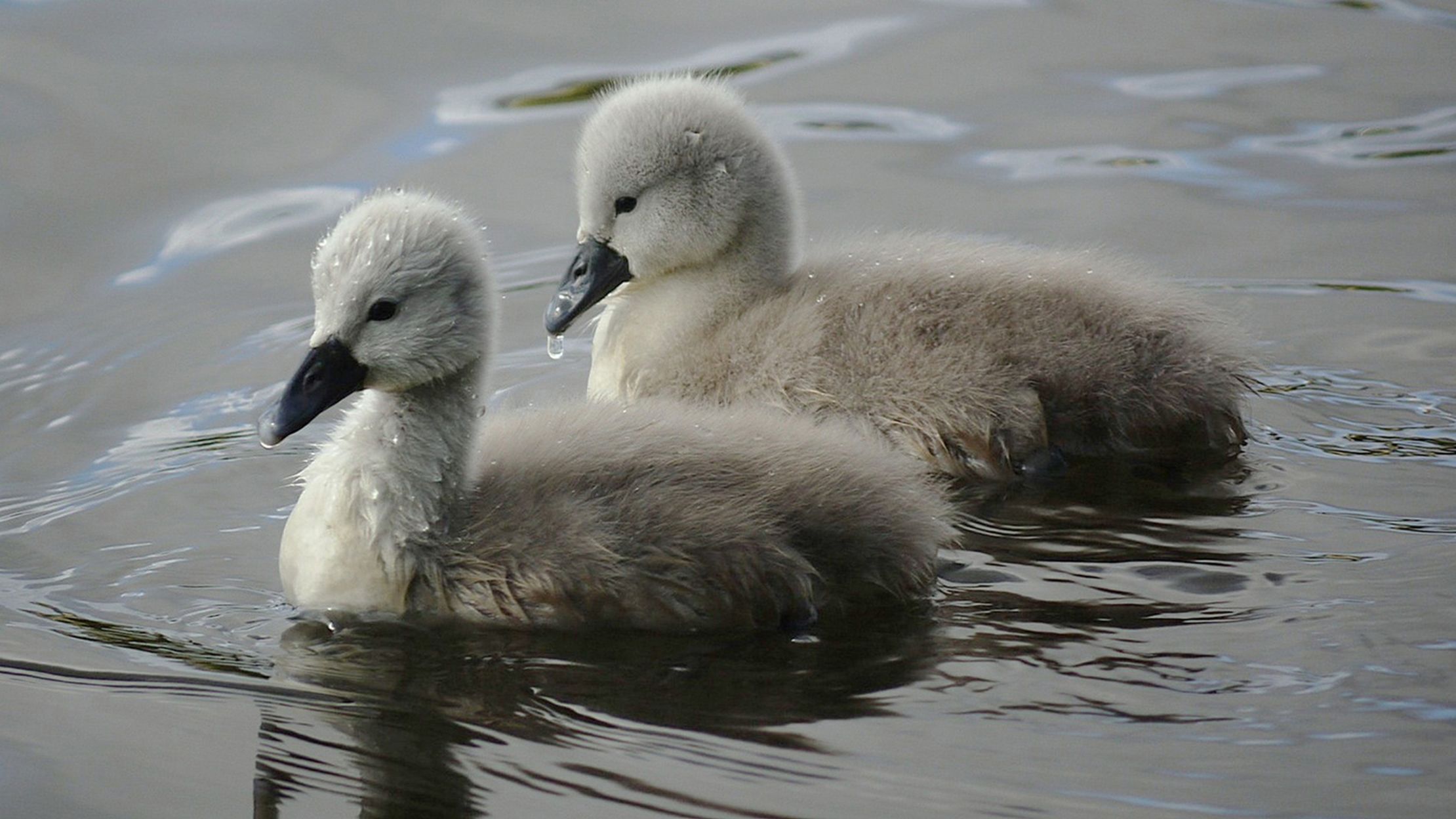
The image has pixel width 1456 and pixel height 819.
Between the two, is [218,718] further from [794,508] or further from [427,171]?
[427,171]

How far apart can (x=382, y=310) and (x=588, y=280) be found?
4.68 feet

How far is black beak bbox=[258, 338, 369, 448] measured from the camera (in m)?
4.84

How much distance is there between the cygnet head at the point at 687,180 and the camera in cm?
600

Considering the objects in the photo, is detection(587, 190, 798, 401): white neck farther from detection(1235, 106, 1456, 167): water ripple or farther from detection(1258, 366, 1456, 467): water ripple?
detection(1235, 106, 1456, 167): water ripple

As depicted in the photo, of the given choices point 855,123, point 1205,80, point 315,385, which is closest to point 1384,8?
point 1205,80

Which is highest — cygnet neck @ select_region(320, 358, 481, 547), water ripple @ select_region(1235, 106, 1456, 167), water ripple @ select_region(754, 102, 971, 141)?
water ripple @ select_region(754, 102, 971, 141)

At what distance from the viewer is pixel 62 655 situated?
4562mm

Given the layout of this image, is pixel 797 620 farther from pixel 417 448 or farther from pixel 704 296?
pixel 704 296

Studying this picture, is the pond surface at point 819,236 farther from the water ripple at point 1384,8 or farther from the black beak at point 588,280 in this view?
the black beak at point 588,280

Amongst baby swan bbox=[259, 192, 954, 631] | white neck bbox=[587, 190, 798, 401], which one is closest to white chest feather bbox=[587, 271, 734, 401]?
white neck bbox=[587, 190, 798, 401]

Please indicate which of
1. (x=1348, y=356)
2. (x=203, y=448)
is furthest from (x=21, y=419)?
(x=1348, y=356)

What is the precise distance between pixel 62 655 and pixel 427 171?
3.81 metres

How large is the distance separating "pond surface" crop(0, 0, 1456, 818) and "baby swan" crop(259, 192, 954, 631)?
12 cm

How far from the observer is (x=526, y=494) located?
4.66m
